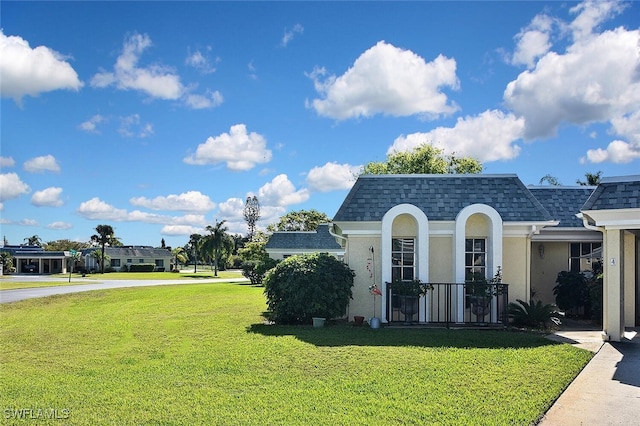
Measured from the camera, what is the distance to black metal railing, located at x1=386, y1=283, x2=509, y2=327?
497 inches

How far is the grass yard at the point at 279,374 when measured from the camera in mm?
6082

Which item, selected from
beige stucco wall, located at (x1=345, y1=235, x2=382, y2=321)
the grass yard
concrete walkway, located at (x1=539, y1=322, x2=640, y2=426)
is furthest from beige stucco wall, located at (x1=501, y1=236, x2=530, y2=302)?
beige stucco wall, located at (x1=345, y1=235, x2=382, y2=321)

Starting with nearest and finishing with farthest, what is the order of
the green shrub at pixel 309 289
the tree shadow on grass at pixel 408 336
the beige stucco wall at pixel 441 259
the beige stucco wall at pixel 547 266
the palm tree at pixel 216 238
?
1. the tree shadow on grass at pixel 408 336
2. the green shrub at pixel 309 289
3. the beige stucco wall at pixel 441 259
4. the beige stucco wall at pixel 547 266
5. the palm tree at pixel 216 238

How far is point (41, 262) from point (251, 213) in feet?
112

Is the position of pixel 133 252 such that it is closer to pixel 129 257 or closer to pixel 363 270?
pixel 129 257

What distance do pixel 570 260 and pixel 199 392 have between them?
13761 millimetres

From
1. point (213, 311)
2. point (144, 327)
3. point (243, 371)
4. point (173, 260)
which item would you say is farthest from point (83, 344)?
point (173, 260)

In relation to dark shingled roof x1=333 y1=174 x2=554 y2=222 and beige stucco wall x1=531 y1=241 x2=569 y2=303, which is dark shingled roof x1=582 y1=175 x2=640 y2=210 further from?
beige stucco wall x1=531 y1=241 x2=569 y2=303

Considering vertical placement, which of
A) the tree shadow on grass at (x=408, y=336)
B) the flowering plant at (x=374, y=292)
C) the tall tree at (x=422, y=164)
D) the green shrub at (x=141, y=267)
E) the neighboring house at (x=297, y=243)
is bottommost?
the green shrub at (x=141, y=267)

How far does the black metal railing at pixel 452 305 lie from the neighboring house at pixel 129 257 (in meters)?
63.9

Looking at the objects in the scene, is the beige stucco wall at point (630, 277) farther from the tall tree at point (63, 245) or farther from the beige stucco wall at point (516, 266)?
the tall tree at point (63, 245)

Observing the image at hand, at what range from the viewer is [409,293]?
12680 millimetres

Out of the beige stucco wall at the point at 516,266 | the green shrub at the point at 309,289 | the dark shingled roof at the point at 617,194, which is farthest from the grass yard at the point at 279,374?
the dark shingled roof at the point at 617,194

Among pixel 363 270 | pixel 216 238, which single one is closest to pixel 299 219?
pixel 216 238
